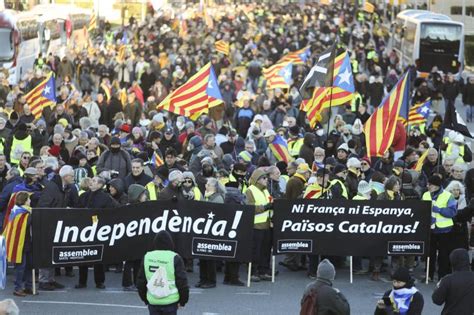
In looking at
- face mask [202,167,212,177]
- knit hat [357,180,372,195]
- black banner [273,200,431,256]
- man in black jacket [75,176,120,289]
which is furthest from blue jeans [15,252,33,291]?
knit hat [357,180,372,195]

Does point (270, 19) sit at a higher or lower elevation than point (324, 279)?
lower

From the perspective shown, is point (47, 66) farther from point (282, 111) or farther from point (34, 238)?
point (34, 238)

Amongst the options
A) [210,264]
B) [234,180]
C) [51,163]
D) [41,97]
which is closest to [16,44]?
[41,97]

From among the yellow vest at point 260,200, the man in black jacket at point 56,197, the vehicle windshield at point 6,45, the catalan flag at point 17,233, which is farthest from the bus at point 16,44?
the catalan flag at point 17,233

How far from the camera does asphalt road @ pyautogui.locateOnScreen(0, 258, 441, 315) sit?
15.2m

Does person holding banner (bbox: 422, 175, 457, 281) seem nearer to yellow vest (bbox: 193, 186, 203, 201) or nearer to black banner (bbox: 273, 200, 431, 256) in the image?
black banner (bbox: 273, 200, 431, 256)

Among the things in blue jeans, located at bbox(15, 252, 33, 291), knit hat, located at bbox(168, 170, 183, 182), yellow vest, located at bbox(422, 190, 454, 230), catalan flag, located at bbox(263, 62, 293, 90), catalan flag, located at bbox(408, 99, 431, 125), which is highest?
knit hat, located at bbox(168, 170, 183, 182)

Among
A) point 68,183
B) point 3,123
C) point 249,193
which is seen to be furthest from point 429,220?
point 3,123

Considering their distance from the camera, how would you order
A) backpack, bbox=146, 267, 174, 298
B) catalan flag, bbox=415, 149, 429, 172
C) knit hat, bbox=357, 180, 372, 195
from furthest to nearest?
catalan flag, bbox=415, 149, 429, 172
knit hat, bbox=357, 180, 372, 195
backpack, bbox=146, 267, 174, 298

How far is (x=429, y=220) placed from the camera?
16.9 metres

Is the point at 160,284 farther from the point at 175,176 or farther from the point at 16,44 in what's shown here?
the point at 16,44

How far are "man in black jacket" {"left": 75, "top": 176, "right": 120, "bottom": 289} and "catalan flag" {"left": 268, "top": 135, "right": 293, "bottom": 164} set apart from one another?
20.3 ft

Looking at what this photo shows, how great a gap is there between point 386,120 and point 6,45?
28088mm

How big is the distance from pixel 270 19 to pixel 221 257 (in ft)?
212
